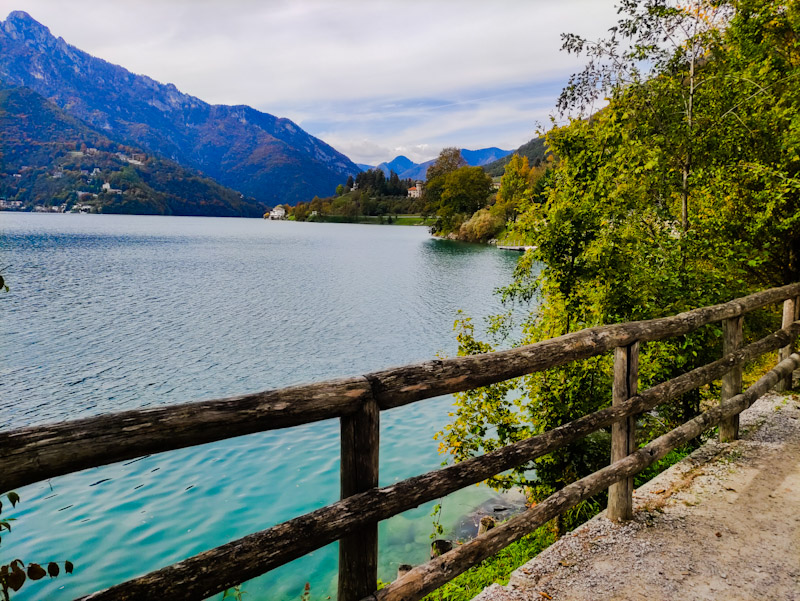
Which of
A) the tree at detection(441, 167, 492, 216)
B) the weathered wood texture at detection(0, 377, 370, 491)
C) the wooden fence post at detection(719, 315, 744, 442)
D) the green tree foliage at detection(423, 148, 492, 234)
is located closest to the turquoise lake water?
the wooden fence post at detection(719, 315, 744, 442)

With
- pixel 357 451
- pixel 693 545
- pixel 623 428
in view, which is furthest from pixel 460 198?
pixel 357 451

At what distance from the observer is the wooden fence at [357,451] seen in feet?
5.74

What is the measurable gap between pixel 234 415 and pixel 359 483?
80 cm

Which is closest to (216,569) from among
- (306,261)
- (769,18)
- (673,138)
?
(673,138)

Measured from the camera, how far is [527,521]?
136 inches

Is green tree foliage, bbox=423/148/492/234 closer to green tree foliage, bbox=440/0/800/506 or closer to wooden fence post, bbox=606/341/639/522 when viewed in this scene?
green tree foliage, bbox=440/0/800/506

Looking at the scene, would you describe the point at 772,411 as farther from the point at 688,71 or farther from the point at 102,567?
the point at 102,567

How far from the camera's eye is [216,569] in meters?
2.03

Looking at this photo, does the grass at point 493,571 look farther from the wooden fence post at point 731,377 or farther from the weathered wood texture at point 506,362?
the weathered wood texture at point 506,362

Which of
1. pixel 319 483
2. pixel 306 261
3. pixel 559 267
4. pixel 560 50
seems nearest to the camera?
pixel 559 267

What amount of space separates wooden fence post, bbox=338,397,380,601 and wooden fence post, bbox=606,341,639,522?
2.46m

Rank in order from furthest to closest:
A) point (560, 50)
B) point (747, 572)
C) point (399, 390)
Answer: point (560, 50), point (747, 572), point (399, 390)

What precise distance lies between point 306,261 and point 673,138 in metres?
51.1

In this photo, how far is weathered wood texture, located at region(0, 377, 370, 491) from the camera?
1.61 m
